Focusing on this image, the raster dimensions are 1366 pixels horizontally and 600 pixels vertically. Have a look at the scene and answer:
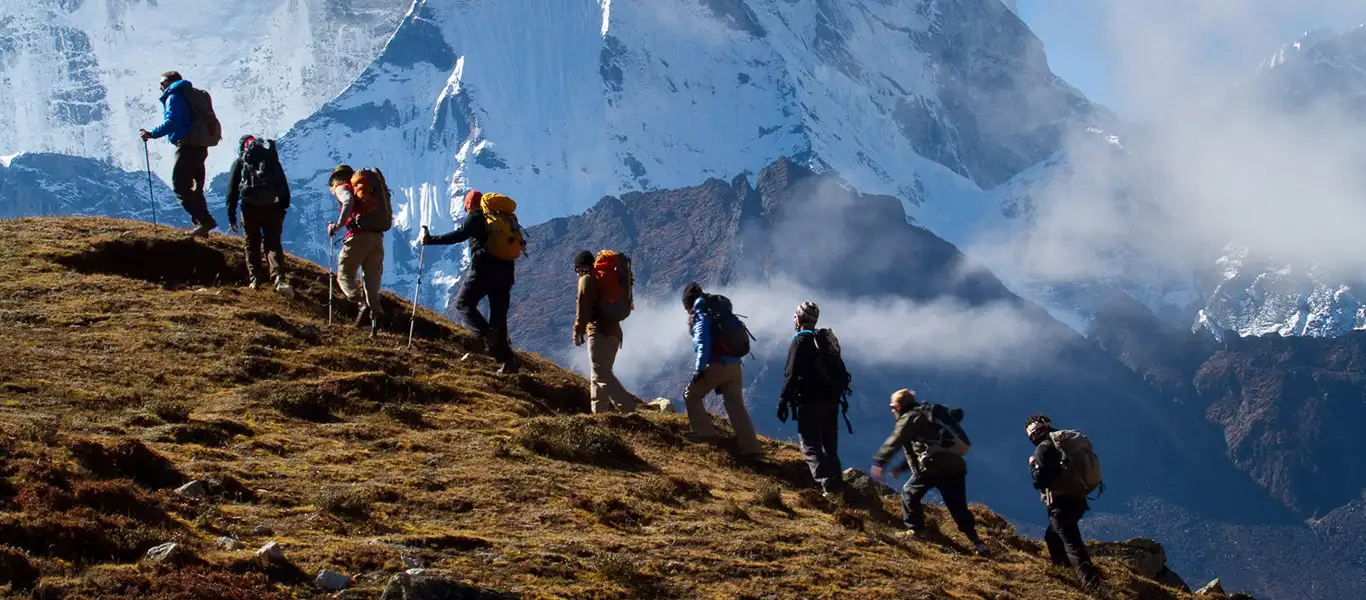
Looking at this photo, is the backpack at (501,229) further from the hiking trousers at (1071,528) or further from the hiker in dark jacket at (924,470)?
the hiking trousers at (1071,528)

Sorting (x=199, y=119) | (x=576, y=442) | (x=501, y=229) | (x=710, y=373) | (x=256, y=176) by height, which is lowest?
(x=576, y=442)

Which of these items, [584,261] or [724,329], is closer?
[724,329]

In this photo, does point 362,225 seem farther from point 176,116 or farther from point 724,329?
point 724,329

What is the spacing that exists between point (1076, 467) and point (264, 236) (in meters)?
12.9

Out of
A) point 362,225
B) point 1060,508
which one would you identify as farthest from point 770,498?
point 362,225

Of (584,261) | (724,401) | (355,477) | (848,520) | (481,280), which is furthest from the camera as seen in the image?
(481,280)

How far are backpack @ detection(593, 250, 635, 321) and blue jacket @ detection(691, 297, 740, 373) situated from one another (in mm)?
1376

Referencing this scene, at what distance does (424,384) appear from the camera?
60.8ft

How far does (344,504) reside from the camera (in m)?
Answer: 12.5

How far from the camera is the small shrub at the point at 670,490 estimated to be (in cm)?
1497

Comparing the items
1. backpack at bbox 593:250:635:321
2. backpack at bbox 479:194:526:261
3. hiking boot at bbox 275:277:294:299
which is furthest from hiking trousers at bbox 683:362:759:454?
hiking boot at bbox 275:277:294:299

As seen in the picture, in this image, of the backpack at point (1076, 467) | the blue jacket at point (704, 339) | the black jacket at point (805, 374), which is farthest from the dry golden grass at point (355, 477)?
the blue jacket at point (704, 339)

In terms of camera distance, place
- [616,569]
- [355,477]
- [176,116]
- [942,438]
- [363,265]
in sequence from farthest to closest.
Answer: [176,116]
[363,265]
[942,438]
[355,477]
[616,569]

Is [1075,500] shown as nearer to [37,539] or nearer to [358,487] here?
[358,487]
